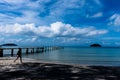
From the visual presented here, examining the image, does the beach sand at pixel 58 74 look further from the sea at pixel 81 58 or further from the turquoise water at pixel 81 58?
the turquoise water at pixel 81 58

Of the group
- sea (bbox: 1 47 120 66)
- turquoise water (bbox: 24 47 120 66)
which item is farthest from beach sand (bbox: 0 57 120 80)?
turquoise water (bbox: 24 47 120 66)

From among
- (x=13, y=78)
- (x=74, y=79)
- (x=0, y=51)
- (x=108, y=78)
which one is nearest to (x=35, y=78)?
(x=13, y=78)

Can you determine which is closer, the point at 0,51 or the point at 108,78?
A: the point at 108,78

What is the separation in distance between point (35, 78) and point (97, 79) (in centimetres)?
424

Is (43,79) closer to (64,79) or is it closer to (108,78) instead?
(64,79)

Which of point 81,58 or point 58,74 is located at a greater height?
point 58,74

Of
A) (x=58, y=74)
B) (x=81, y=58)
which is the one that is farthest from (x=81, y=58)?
(x=58, y=74)

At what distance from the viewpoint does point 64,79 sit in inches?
517

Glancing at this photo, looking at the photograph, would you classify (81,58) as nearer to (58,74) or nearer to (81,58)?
(81,58)

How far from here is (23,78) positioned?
526 inches

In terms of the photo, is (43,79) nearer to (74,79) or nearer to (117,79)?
(74,79)

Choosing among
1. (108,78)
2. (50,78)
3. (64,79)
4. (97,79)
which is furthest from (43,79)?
(108,78)

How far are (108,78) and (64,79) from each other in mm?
3172

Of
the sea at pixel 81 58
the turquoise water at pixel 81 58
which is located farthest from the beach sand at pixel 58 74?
the turquoise water at pixel 81 58
